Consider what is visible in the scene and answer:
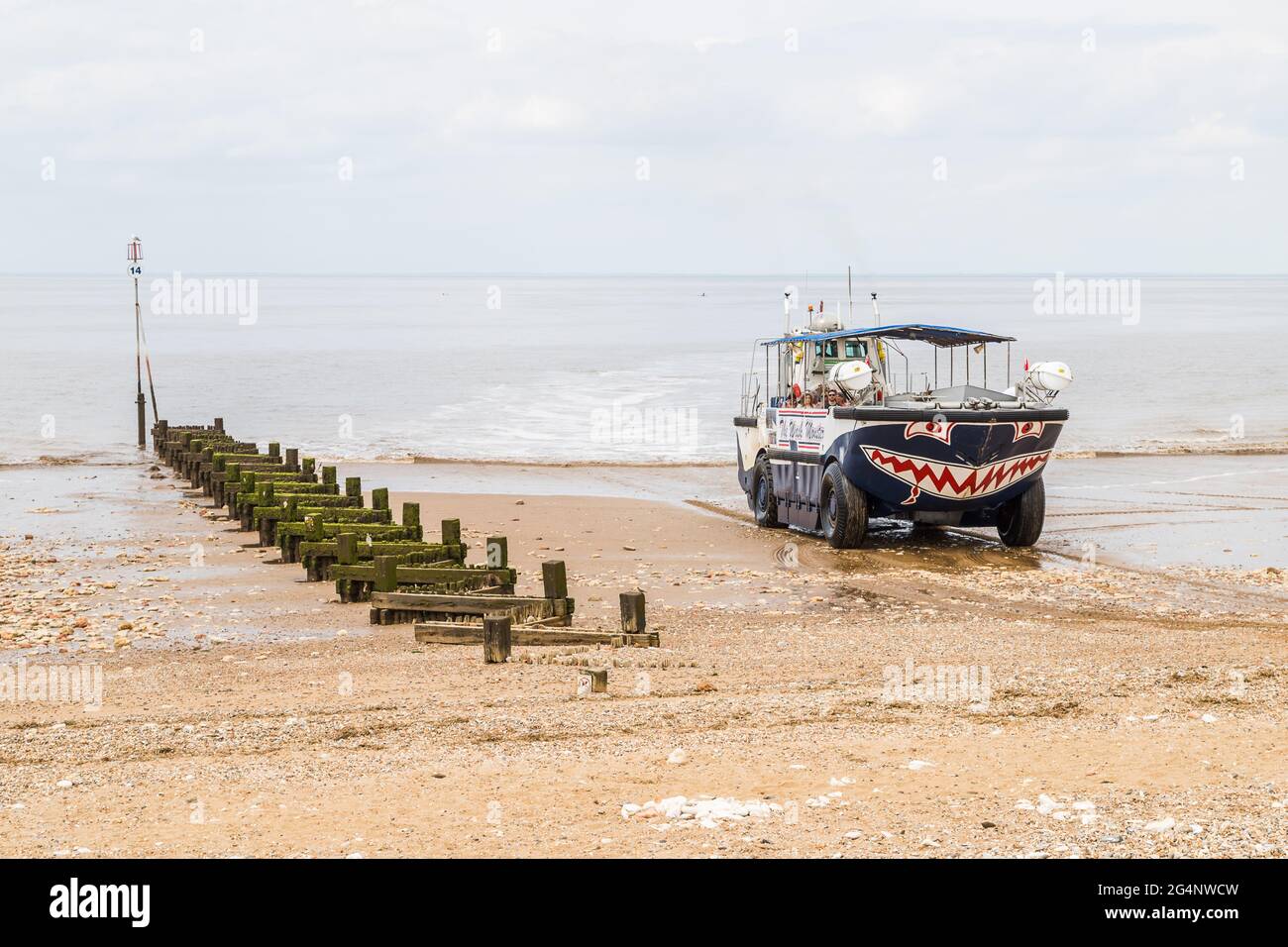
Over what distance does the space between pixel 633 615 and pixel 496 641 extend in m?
1.54

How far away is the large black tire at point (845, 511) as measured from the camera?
2155cm

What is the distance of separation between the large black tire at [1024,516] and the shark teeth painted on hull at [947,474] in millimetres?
1004

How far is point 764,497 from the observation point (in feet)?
83.5

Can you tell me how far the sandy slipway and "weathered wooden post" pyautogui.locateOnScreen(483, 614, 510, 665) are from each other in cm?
21

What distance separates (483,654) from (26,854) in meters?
6.14

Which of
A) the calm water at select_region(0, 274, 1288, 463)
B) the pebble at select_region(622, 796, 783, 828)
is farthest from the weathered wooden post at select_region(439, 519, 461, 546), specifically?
the calm water at select_region(0, 274, 1288, 463)

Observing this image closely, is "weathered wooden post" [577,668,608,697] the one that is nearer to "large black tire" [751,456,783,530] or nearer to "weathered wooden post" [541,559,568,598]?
"weathered wooden post" [541,559,568,598]

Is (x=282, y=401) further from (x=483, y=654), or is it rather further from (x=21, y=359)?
(x=483, y=654)

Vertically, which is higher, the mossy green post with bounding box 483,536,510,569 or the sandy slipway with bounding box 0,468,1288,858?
the mossy green post with bounding box 483,536,510,569

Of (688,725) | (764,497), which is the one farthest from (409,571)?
(764,497)

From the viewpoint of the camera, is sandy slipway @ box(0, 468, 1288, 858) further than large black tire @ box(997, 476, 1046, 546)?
No

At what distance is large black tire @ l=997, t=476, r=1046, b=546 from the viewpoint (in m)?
22.0

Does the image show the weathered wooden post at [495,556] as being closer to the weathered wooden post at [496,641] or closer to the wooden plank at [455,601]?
the wooden plank at [455,601]
